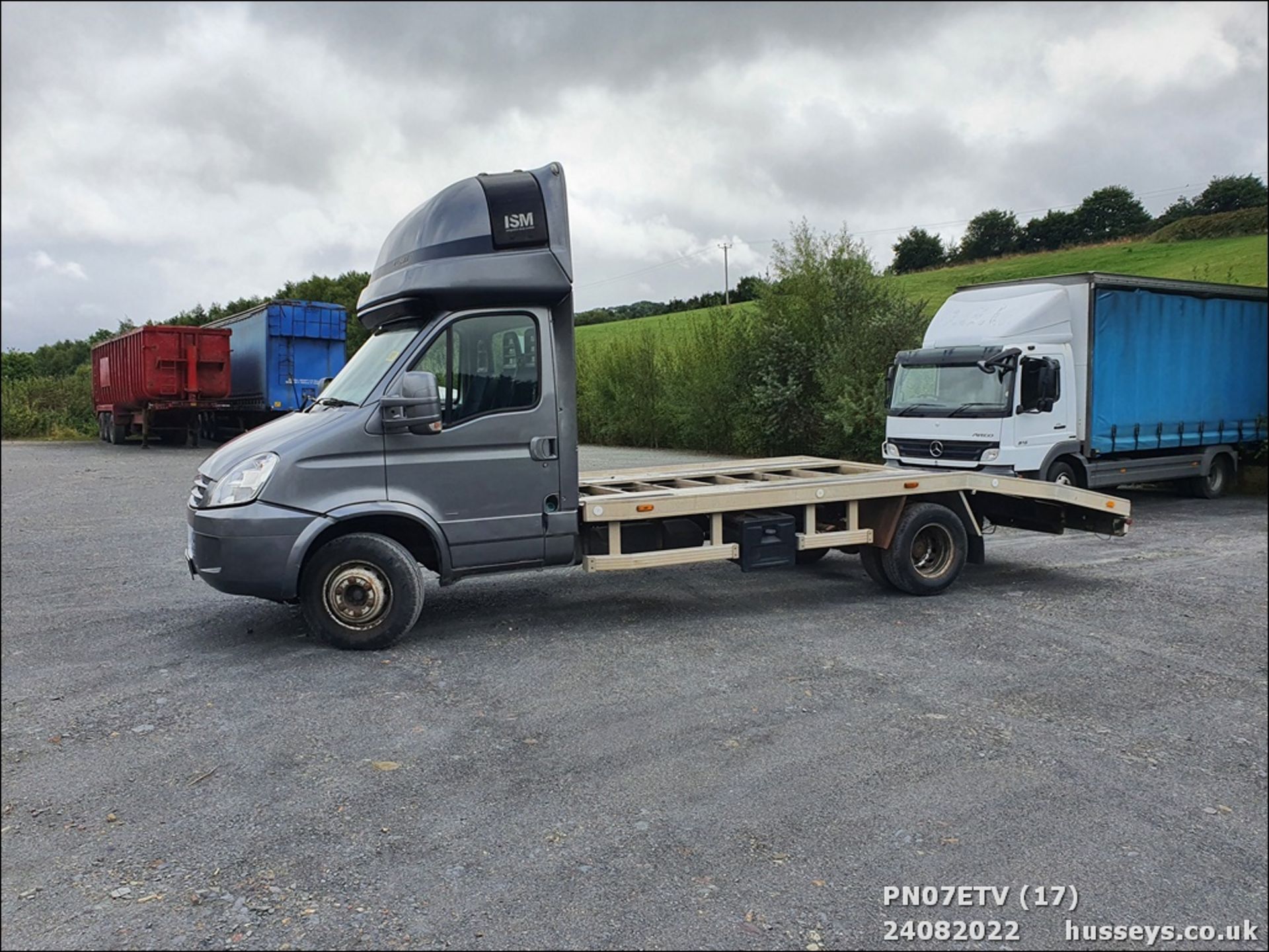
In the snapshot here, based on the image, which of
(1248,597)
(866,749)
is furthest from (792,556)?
(1248,597)

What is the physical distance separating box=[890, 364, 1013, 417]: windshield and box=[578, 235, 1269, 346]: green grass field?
18.7ft

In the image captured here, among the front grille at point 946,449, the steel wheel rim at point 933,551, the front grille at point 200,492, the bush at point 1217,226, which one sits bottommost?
the steel wheel rim at point 933,551

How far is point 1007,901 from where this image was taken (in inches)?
100

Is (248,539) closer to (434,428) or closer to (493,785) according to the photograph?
(434,428)

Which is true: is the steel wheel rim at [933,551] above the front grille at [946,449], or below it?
below

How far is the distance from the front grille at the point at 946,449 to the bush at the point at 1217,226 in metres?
7.64

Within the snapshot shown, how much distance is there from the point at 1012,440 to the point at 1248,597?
12.0 ft

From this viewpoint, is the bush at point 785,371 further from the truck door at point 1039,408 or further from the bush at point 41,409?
the bush at point 41,409

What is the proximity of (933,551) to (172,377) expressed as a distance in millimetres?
15852

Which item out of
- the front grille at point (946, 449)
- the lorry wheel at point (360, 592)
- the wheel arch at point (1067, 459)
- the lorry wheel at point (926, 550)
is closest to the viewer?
the lorry wheel at point (360, 592)

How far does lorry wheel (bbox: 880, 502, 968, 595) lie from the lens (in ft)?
23.3

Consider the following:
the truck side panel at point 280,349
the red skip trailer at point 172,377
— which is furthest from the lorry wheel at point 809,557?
the truck side panel at point 280,349

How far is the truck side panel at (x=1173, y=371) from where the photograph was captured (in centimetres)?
185

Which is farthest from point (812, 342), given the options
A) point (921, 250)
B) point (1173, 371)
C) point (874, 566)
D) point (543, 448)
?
point (921, 250)
